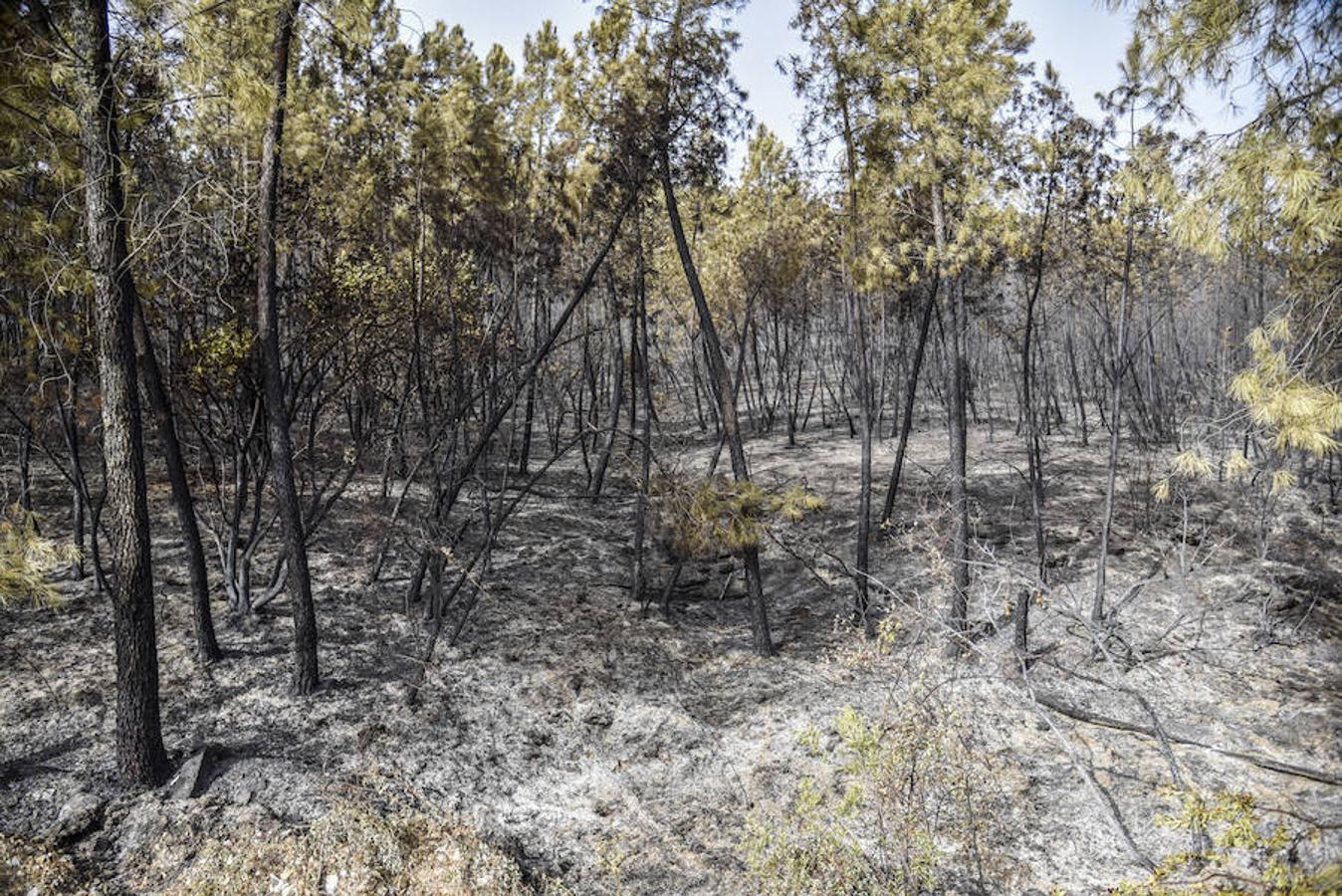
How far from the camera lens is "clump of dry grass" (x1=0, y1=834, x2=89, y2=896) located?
4598mm

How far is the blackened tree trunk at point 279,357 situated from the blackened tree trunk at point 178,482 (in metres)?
0.76

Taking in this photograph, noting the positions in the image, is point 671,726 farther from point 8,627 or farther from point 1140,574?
point 1140,574

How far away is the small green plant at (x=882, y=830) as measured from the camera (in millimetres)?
4887

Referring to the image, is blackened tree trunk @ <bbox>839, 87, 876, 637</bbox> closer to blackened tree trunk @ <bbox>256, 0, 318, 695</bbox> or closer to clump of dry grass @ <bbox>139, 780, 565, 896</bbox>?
clump of dry grass @ <bbox>139, 780, 565, 896</bbox>

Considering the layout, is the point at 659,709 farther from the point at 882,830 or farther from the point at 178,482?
the point at 178,482

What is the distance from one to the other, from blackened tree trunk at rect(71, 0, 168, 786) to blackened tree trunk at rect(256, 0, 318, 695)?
108 cm

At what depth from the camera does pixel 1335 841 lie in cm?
534

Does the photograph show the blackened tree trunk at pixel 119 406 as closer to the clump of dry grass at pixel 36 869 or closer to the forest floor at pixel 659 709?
the forest floor at pixel 659 709

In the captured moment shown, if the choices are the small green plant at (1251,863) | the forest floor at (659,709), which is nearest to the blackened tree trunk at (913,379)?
the forest floor at (659,709)

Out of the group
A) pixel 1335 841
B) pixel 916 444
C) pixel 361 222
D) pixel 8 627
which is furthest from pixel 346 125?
pixel 916 444

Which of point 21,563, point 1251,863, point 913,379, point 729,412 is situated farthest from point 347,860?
point 913,379

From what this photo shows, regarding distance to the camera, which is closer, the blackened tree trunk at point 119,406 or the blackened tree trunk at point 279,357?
the blackened tree trunk at point 119,406

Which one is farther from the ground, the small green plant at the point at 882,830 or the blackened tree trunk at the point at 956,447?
the blackened tree trunk at the point at 956,447

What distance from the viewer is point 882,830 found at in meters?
4.84
